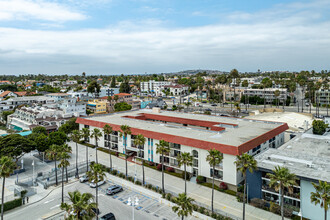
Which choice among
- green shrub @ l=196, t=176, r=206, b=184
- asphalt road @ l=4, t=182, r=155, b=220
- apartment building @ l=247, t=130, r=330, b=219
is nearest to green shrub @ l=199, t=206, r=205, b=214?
asphalt road @ l=4, t=182, r=155, b=220

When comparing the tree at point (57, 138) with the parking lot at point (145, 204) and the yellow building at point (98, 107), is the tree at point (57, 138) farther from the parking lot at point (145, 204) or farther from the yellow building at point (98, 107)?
the yellow building at point (98, 107)

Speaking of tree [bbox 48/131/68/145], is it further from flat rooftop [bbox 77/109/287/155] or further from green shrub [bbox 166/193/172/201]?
green shrub [bbox 166/193/172/201]

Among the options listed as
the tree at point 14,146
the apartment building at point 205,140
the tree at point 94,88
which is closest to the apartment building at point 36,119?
the apartment building at point 205,140

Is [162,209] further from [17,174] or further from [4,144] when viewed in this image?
[4,144]

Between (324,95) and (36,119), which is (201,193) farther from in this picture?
(324,95)

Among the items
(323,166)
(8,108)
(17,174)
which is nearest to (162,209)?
(323,166)

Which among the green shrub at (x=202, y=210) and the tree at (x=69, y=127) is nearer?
the green shrub at (x=202, y=210)

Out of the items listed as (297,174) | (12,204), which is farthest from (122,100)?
(297,174)
